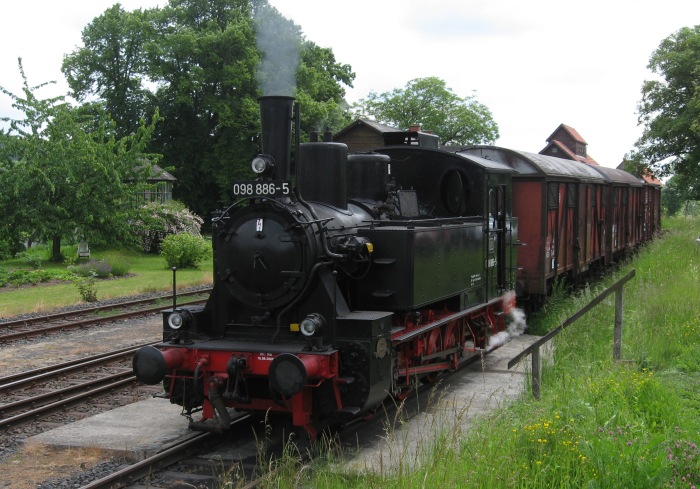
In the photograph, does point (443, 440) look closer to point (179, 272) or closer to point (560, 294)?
point (560, 294)

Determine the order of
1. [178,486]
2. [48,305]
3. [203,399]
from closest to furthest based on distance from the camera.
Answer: [178,486]
[203,399]
[48,305]

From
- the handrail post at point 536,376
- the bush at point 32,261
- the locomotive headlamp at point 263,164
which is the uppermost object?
the locomotive headlamp at point 263,164

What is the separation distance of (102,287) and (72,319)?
599cm

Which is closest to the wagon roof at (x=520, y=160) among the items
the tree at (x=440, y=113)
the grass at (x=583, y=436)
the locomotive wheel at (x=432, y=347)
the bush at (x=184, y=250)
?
the locomotive wheel at (x=432, y=347)

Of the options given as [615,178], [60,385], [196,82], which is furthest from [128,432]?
[196,82]

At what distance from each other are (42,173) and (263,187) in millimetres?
19761

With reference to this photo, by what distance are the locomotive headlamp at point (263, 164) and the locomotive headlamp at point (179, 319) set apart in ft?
5.22

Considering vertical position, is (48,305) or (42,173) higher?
(42,173)

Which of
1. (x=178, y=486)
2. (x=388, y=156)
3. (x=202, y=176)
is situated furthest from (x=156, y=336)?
(x=202, y=176)

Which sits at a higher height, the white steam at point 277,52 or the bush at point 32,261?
the white steam at point 277,52

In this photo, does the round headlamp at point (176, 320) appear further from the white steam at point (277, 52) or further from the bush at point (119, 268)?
the bush at point (119, 268)

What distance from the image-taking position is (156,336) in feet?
43.6

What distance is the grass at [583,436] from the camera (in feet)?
15.6

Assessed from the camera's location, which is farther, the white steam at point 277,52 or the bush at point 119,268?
the bush at point 119,268
